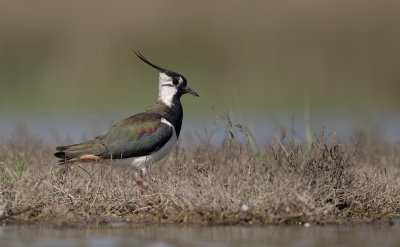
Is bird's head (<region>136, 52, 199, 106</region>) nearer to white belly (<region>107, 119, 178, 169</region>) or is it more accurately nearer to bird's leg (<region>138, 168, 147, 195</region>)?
white belly (<region>107, 119, 178, 169</region>)

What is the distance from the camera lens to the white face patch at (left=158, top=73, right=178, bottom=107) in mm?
10852

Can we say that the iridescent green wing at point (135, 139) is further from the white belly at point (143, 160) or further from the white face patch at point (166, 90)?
the white face patch at point (166, 90)

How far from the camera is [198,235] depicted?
812 cm

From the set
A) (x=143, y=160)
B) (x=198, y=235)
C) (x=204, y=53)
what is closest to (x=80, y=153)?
(x=143, y=160)

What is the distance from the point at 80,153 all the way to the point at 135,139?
1.99 feet

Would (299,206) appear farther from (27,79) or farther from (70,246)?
(27,79)

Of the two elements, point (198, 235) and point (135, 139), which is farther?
point (135, 139)

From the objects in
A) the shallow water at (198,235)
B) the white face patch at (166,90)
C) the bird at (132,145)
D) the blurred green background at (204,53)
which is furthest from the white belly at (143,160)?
the blurred green background at (204,53)

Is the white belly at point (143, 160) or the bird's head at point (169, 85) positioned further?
the bird's head at point (169, 85)

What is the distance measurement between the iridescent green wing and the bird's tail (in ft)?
0.26

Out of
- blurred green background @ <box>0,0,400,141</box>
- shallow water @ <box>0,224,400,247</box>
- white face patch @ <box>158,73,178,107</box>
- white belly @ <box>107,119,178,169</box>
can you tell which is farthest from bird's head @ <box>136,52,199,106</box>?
blurred green background @ <box>0,0,400,141</box>

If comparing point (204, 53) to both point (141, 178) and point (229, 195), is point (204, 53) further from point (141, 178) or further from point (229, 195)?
point (229, 195)

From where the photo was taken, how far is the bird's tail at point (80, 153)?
33.0 ft

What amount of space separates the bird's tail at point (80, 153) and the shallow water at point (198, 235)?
1.48m
